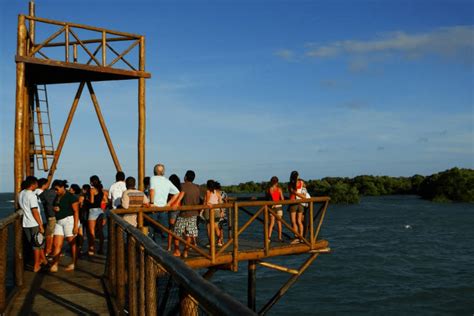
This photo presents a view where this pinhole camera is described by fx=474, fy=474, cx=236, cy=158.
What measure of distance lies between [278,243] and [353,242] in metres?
28.1

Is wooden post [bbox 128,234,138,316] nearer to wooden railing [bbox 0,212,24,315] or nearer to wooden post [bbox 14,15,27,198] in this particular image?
wooden railing [bbox 0,212,24,315]

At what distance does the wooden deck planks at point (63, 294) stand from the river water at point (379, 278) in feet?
39.8

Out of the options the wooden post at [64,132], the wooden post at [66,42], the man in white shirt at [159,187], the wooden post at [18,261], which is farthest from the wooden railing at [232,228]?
the wooden post at [66,42]

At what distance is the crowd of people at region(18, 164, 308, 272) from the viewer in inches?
335

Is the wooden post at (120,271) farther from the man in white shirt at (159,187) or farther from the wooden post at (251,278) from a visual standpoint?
the wooden post at (251,278)

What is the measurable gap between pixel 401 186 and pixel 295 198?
109648 mm

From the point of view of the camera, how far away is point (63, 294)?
6.91 m

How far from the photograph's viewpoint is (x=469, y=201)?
86250 mm

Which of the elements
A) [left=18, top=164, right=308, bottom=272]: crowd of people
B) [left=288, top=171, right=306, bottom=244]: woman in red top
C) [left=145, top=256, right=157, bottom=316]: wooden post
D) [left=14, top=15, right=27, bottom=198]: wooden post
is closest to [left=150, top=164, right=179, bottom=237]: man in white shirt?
[left=18, top=164, right=308, bottom=272]: crowd of people

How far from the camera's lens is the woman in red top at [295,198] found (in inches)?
443

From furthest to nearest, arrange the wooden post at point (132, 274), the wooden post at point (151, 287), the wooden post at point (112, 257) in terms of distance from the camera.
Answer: the wooden post at point (112, 257) → the wooden post at point (132, 274) → the wooden post at point (151, 287)

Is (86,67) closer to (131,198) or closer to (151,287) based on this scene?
(131,198)

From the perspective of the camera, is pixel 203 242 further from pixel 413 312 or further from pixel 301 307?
pixel 413 312

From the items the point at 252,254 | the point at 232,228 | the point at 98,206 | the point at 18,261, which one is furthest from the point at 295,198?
the point at 18,261
